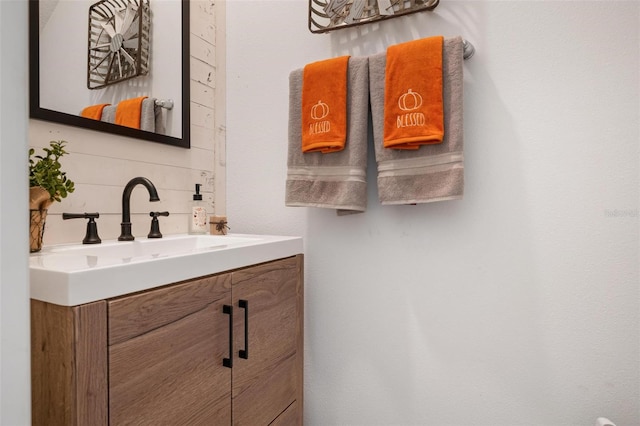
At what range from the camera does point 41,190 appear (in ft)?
2.88

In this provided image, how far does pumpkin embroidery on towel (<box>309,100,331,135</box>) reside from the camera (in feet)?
3.91

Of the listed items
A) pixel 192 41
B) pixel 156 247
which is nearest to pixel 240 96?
pixel 192 41

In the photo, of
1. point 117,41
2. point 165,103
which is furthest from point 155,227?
point 117,41

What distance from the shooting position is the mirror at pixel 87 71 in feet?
3.24

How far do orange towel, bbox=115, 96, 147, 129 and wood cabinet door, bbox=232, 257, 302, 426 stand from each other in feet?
2.17

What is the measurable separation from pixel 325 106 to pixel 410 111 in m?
0.28

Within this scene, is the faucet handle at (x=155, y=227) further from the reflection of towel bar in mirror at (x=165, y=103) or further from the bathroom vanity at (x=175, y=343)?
the reflection of towel bar in mirror at (x=165, y=103)

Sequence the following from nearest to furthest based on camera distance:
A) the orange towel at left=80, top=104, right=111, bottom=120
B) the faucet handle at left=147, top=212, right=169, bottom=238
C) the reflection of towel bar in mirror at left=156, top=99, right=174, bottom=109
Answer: the orange towel at left=80, top=104, right=111, bottom=120 < the faucet handle at left=147, top=212, right=169, bottom=238 < the reflection of towel bar in mirror at left=156, top=99, right=174, bottom=109

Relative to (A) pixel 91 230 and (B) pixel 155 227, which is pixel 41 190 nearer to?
(A) pixel 91 230

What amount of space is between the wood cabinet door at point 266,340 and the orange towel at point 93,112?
0.67 meters

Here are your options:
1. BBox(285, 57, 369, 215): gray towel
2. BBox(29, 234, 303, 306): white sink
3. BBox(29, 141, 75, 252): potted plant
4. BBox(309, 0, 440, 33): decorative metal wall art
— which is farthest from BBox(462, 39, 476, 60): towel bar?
BBox(29, 141, 75, 252): potted plant

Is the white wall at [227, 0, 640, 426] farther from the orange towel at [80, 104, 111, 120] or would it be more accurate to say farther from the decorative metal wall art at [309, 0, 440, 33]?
the orange towel at [80, 104, 111, 120]

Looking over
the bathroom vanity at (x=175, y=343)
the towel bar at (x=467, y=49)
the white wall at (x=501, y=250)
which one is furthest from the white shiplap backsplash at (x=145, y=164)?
the towel bar at (x=467, y=49)

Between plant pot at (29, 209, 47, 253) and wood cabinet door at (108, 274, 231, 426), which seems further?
plant pot at (29, 209, 47, 253)
